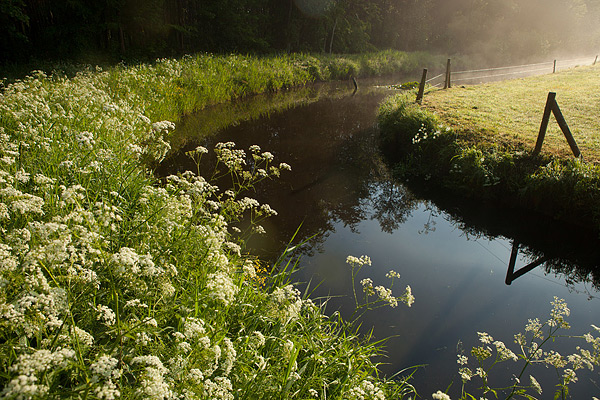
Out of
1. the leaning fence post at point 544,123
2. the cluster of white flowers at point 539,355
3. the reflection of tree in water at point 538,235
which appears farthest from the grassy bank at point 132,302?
the leaning fence post at point 544,123

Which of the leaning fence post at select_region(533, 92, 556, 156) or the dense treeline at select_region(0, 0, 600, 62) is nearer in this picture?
the leaning fence post at select_region(533, 92, 556, 156)

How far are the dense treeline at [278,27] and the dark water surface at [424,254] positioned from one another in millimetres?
9930

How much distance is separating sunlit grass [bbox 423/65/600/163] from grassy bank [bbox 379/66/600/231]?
0.8 inches

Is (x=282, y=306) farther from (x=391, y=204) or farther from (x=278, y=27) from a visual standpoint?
(x=278, y=27)

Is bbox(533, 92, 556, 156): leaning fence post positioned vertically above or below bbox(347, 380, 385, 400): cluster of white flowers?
above

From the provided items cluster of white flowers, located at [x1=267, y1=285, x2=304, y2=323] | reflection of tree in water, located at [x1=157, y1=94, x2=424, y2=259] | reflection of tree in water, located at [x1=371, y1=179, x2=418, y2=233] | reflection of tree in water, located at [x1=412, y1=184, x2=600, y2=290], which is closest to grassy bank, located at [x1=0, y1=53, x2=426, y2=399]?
cluster of white flowers, located at [x1=267, y1=285, x2=304, y2=323]

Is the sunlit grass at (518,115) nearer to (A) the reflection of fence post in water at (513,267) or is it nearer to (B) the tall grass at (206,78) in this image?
(A) the reflection of fence post in water at (513,267)

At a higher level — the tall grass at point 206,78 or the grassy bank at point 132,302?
the tall grass at point 206,78

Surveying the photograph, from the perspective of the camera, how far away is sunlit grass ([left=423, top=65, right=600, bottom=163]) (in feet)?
27.0

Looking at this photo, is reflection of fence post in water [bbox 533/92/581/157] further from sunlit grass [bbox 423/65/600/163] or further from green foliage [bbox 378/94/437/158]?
green foliage [bbox 378/94/437/158]

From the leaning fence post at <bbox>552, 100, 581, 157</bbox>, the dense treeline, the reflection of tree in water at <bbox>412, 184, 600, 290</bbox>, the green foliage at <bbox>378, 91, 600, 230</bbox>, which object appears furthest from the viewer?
the dense treeline

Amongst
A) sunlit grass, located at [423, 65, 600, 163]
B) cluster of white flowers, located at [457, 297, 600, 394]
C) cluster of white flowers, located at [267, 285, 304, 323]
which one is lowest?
cluster of white flowers, located at [457, 297, 600, 394]

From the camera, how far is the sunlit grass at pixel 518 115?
8215 millimetres

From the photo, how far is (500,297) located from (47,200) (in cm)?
567
